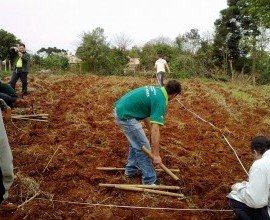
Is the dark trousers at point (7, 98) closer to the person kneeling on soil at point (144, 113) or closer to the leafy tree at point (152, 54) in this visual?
the person kneeling on soil at point (144, 113)

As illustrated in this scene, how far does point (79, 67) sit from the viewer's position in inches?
800

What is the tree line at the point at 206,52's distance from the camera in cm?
1959

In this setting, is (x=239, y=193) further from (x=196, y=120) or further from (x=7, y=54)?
(x=7, y=54)

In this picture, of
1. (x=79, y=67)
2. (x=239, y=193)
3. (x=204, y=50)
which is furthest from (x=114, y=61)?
(x=239, y=193)

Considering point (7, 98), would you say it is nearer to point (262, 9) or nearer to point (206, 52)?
point (262, 9)

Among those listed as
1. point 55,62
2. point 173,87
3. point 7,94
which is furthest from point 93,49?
point 7,94

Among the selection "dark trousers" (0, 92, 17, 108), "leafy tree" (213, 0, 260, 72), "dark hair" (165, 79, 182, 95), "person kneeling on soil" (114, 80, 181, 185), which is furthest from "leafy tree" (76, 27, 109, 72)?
"dark trousers" (0, 92, 17, 108)

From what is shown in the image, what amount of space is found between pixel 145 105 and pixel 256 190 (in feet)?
5.19

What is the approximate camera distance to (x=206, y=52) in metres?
22.2

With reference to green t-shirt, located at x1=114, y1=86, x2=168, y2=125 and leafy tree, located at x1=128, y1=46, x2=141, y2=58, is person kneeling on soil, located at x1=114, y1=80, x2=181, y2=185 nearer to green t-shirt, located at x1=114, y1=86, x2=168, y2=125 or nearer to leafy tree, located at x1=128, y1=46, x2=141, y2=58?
green t-shirt, located at x1=114, y1=86, x2=168, y2=125

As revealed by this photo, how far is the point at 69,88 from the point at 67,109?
10.9 ft

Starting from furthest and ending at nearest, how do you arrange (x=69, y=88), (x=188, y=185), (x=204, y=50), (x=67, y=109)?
(x=204, y=50), (x=69, y=88), (x=67, y=109), (x=188, y=185)

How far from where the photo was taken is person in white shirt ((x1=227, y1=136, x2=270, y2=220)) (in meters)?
2.92

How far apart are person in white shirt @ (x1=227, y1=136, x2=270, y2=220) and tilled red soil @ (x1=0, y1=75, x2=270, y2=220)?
548 millimetres
